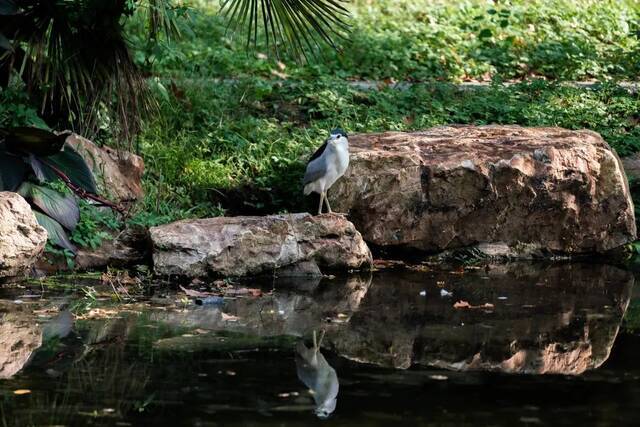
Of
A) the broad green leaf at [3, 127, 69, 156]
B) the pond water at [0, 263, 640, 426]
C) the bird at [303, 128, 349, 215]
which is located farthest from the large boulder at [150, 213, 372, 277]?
the broad green leaf at [3, 127, 69, 156]

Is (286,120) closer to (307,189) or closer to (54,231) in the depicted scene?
(307,189)

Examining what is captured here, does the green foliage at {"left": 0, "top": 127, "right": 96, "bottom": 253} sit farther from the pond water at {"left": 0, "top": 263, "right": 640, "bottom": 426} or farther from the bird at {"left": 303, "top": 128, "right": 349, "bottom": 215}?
the bird at {"left": 303, "top": 128, "right": 349, "bottom": 215}

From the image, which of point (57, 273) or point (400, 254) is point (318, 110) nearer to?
point (400, 254)

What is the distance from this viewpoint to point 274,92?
11359 millimetres

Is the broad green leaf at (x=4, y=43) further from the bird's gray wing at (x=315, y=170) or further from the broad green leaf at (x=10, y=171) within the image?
the bird's gray wing at (x=315, y=170)

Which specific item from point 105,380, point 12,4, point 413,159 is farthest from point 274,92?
point 105,380

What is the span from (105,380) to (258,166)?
491 centimetres

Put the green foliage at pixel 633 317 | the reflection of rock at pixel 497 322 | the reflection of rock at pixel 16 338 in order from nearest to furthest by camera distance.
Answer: the reflection of rock at pixel 16 338 < the reflection of rock at pixel 497 322 < the green foliage at pixel 633 317

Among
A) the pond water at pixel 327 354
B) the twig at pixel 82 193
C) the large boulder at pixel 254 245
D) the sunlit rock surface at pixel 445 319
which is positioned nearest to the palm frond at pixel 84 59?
the twig at pixel 82 193

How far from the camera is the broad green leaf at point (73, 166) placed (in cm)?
783

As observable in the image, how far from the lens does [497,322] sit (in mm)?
6434

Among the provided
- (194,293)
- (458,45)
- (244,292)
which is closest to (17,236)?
(194,293)

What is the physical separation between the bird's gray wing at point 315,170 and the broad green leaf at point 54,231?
1862 mm

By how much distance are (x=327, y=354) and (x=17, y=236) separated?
2.43 meters
